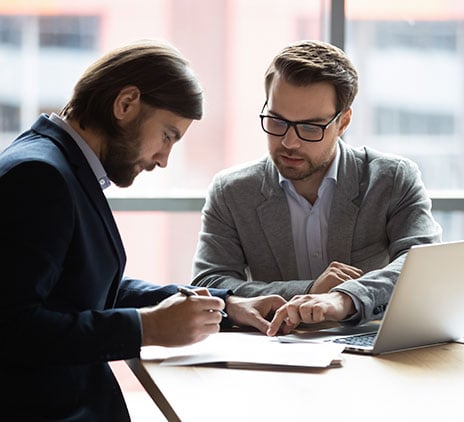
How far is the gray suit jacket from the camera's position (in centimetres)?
261

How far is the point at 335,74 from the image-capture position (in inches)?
104

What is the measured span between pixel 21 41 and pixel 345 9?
3.98 feet

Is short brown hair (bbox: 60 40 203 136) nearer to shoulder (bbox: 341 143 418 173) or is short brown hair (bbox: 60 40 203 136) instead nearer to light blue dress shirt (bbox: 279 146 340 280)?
light blue dress shirt (bbox: 279 146 340 280)

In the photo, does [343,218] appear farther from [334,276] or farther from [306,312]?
[306,312]

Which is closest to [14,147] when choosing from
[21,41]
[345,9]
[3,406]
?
[3,406]

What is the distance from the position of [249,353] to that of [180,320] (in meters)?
0.19

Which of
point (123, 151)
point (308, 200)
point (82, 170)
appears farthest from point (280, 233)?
point (82, 170)

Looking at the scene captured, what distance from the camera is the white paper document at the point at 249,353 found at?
1937 millimetres

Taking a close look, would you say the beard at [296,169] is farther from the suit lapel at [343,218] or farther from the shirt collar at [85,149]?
the shirt collar at [85,149]

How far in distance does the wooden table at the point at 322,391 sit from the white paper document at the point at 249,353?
0.02m

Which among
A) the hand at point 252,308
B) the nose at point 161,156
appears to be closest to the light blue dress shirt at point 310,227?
the hand at point 252,308

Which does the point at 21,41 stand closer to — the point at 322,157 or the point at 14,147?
the point at 322,157

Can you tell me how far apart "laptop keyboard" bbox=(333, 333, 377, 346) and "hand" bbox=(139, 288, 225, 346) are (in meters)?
0.34

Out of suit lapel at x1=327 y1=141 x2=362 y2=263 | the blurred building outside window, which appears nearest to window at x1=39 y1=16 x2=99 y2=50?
the blurred building outside window
